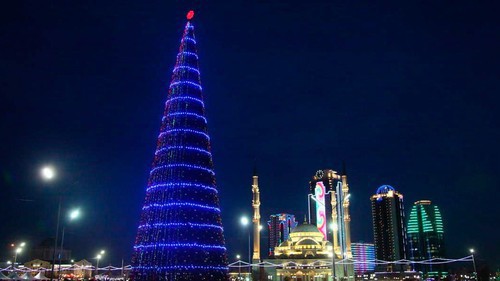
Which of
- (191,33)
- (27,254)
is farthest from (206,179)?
(27,254)

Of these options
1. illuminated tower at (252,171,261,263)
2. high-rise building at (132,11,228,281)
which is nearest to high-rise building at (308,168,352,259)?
illuminated tower at (252,171,261,263)

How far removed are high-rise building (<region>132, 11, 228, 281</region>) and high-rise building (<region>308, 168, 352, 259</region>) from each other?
34.0m

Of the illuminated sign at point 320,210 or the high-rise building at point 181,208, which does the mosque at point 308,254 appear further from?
the high-rise building at point 181,208

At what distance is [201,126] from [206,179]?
4.34 meters

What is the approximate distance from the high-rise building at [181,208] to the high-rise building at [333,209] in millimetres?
33984

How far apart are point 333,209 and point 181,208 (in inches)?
2990

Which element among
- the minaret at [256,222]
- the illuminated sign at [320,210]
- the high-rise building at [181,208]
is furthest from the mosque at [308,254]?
the high-rise building at [181,208]

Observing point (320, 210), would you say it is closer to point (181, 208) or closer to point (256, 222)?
point (256, 222)

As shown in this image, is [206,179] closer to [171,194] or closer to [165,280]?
[171,194]

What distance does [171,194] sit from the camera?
33781 millimetres

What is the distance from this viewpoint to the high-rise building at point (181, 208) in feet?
108

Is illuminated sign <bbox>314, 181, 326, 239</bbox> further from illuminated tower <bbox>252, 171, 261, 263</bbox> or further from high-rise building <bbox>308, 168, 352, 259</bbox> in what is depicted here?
illuminated tower <bbox>252, 171, 261, 263</bbox>

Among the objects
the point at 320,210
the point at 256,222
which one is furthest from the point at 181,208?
the point at 320,210

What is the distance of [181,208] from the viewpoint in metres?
33.4
